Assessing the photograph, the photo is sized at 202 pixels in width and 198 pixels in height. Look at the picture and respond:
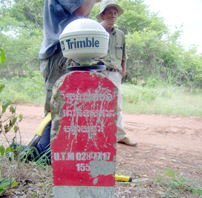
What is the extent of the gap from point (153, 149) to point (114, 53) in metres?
1.47

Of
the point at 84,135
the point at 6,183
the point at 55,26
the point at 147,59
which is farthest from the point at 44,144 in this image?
the point at 147,59

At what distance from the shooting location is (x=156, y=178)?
1.93 metres

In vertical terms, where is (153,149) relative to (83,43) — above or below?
below

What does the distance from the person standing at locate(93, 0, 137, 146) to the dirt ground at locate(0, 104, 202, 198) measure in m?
0.26

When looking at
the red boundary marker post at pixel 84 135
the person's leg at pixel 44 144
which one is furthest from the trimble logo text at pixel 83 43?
the person's leg at pixel 44 144

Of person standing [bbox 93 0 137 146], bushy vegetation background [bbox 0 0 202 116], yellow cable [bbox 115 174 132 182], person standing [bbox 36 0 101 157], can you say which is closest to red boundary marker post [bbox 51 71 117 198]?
yellow cable [bbox 115 174 132 182]

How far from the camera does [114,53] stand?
9.93 ft

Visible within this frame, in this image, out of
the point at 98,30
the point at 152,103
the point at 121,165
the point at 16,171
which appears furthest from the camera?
the point at 152,103

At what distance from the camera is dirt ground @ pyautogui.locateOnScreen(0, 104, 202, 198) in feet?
6.19

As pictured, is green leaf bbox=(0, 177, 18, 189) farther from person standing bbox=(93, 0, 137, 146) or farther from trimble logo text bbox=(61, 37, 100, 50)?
person standing bbox=(93, 0, 137, 146)

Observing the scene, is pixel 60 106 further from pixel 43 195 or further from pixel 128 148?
pixel 128 148

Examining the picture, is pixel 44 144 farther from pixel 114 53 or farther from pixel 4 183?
pixel 114 53

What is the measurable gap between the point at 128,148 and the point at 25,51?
29.1ft

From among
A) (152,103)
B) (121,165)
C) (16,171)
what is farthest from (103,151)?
(152,103)
